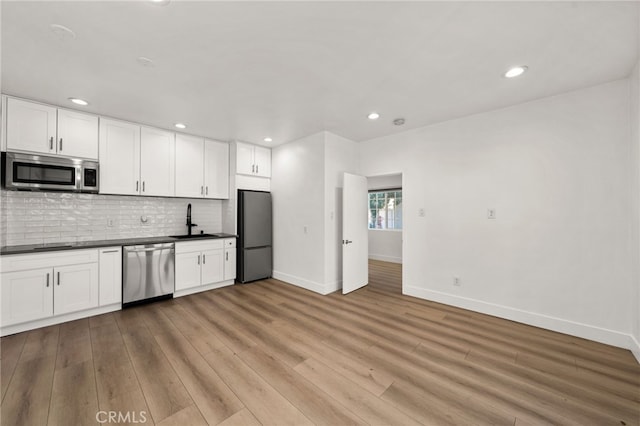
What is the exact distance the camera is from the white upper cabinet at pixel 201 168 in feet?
13.5

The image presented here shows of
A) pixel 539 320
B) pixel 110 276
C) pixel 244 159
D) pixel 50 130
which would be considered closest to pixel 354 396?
pixel 539 320

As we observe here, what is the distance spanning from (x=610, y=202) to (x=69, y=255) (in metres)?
6.09

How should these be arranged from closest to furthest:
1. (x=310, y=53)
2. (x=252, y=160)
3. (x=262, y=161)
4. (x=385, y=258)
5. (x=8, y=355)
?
(x=310, y=53)
(x=8, y=355)
(x=252, y=160)
(x=262, y=161)
(x=385, y=258)

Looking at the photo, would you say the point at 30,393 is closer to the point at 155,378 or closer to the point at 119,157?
the point at 155,378

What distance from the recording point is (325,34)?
73.0 inches

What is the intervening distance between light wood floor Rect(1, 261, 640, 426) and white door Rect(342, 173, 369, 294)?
3.28 ft

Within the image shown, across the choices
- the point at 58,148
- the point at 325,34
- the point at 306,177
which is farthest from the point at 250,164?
the point at 325,34

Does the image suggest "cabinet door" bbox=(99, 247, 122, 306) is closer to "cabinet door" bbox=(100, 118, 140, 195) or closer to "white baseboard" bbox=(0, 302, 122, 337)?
"white baseboard" bbox=(0, 302, 122, 337)

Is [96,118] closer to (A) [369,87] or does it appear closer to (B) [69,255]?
(B) [69,255]

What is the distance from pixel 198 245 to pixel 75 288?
4.91 feet

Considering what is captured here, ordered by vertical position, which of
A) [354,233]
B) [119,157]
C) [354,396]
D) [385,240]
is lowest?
[354,396]

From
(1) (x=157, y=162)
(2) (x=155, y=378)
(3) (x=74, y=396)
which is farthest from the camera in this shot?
(1) (x=157, y=162)

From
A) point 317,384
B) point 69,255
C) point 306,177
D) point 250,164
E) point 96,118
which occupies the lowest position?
point 317,384

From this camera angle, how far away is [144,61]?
217cm
